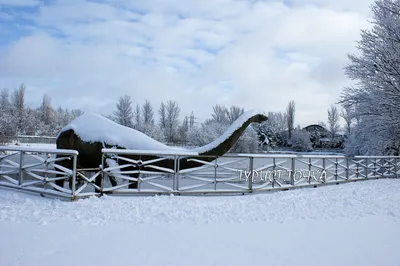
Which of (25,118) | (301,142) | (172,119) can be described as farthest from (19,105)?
(301,142)

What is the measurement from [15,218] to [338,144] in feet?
162

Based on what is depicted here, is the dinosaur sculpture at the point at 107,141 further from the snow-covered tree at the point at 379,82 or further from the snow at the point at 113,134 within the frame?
the snow-covered tree at the point at 379,82

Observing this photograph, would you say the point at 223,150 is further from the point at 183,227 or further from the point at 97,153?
the point at 183,227

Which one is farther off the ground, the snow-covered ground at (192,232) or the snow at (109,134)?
the snow at (109,134)

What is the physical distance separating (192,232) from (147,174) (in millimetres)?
3639

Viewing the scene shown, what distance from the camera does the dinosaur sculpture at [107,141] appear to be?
27.4 feet

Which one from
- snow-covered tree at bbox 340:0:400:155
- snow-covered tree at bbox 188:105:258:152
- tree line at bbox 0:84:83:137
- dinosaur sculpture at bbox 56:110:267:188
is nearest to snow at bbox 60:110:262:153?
dinosaur sculpture at bbox 56:110:267:188

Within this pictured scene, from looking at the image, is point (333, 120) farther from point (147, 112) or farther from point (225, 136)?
point (225, 136)

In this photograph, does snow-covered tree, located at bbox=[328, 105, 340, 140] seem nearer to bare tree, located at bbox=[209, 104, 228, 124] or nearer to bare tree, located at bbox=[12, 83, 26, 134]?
bare tree, located at bbox=[209, 104, 228, 124]

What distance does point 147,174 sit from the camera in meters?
7.86

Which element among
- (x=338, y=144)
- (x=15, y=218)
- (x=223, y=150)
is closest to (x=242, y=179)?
(x=223, y=150)

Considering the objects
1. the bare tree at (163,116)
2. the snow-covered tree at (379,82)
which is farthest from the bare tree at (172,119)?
the snow-covered tree at (379,82)

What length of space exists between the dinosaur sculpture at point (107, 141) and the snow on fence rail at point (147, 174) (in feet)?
0.62

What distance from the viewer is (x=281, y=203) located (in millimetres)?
6730
